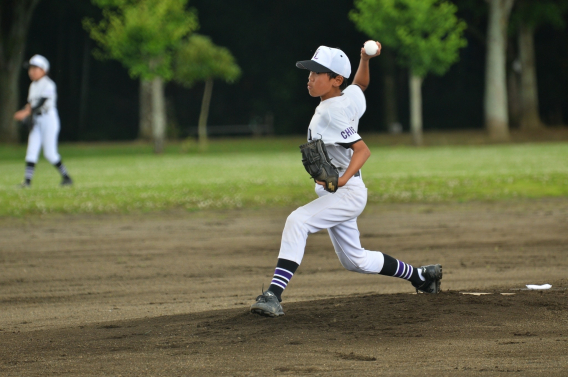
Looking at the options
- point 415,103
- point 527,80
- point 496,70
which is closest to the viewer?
point 415,103

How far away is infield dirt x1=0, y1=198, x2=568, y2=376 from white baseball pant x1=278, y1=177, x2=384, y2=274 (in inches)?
16.8

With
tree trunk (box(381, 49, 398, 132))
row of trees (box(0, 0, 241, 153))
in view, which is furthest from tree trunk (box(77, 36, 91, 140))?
tree trunk (box(381, 49, 398, 132))

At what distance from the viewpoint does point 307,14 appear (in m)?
42.6

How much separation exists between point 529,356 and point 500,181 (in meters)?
11.8

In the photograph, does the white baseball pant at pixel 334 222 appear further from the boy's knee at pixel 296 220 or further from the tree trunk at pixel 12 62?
the tree trunk at pixel 12 62

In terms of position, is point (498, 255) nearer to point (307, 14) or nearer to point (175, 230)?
point (175, 230)

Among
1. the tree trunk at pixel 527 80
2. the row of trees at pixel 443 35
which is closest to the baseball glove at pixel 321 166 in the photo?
the row of trees at pixel 443 35

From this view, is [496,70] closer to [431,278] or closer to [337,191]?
[431,278]

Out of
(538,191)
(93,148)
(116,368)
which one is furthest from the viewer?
(93,148)

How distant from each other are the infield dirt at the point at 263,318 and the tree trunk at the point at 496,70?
2349 cm

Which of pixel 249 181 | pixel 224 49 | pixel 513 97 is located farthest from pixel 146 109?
pixel 249 181

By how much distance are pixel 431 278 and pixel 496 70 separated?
29.4 m

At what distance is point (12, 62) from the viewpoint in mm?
34156

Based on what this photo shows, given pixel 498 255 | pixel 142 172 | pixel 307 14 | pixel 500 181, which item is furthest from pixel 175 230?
pixel 307 14
